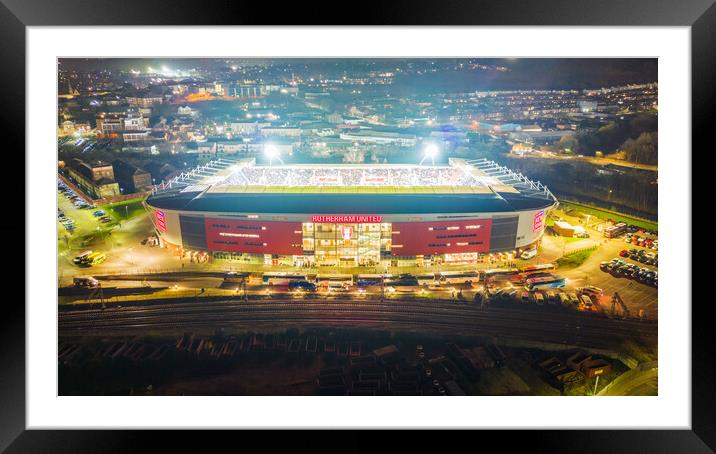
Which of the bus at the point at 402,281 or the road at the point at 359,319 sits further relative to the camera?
the bus at the point at 402,281

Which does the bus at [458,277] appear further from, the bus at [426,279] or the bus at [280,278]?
the bus at [280,278]

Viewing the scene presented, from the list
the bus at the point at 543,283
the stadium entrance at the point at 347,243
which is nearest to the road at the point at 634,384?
the bus at the point at 543,283

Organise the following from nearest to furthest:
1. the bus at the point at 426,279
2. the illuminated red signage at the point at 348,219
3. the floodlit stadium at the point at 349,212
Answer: the illuminated red signage at the point at 348,219
the bus at the point at 426,279
the floodlit stadium at the point at 349,212

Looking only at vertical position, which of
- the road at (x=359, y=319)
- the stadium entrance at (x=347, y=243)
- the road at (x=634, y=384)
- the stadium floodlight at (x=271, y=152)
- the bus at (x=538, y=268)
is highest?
the stadium floodlight at (x=271, y=152)

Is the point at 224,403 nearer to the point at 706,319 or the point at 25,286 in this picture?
the point at 25,286

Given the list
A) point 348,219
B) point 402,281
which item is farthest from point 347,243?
point 402,281

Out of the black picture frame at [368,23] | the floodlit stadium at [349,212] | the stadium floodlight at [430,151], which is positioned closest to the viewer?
the black picture frame at [368,23]

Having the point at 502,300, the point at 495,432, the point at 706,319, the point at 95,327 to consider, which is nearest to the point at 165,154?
the point at 95,327
